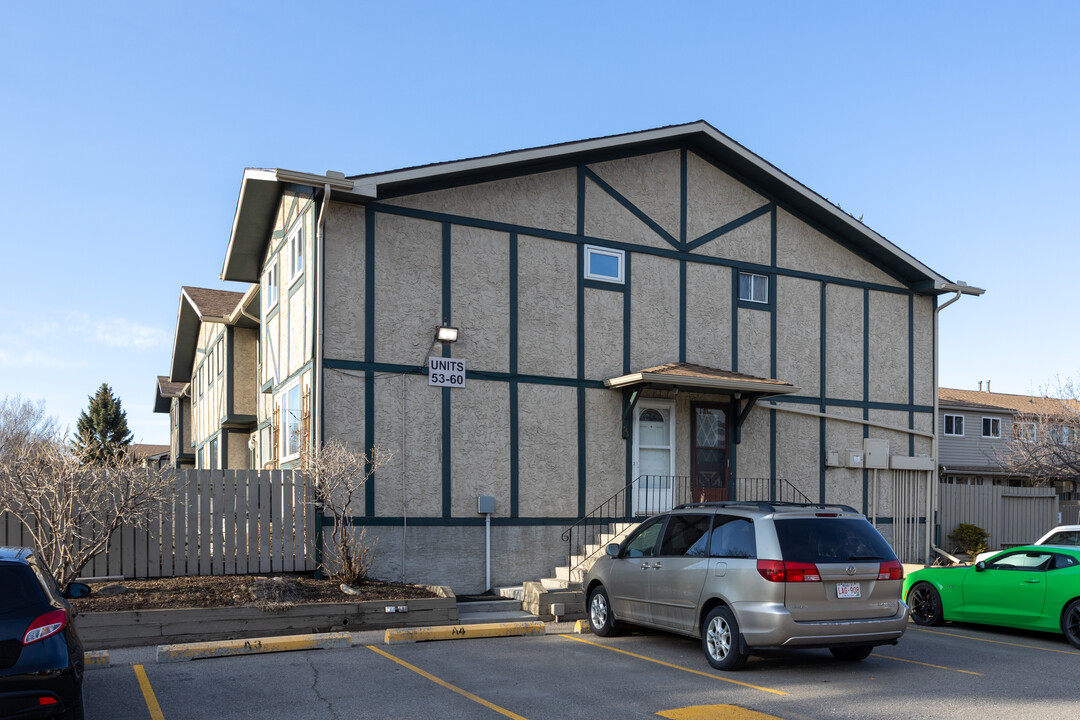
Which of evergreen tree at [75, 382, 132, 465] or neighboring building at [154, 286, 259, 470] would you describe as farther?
evergreen tree at [75, 382, 132, 465]

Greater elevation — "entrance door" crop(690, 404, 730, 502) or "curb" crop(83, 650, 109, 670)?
"entrance door" crop(690, 404, 730, 502)

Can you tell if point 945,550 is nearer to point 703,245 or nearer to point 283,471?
point 703,245

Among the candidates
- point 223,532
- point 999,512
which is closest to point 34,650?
point 223,532

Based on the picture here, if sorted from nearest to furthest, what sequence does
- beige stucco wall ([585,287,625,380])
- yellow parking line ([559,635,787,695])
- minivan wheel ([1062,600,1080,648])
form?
1. yellow parking line ([559,635,787,695])
2. minivan wheel ([1062,600,1080,648])
3. beige stucco wall ([585,287,625,380])

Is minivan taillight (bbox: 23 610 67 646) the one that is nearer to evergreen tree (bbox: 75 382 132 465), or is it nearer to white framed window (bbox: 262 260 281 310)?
white framed window (bbox: 262 260 281 310)

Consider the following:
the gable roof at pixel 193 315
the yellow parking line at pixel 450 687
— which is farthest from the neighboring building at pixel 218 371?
the yellow parking line at pixel 450 687

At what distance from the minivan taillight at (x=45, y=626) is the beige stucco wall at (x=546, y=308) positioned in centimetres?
969

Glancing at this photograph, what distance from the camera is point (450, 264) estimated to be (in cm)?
1497

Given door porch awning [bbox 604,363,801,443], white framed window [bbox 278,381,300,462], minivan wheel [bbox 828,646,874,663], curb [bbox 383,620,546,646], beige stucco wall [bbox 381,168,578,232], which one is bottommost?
curb [bbox 383,620,546,646]

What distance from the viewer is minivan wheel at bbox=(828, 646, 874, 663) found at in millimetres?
9766

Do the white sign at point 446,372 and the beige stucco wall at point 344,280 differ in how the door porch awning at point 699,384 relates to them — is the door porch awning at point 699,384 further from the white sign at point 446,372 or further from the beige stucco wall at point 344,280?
the beige stucco wall at point 344,280

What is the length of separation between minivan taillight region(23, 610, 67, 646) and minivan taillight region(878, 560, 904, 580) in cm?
715

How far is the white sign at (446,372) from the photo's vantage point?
14.6 metres

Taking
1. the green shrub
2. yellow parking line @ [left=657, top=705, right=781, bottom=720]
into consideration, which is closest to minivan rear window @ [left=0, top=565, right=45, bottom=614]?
yellow parking line @ [left=657, top=705, right=781, bottom=720]
